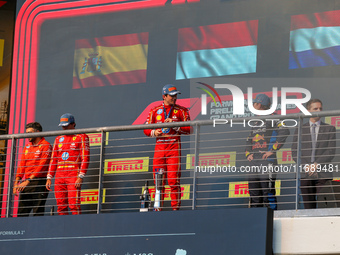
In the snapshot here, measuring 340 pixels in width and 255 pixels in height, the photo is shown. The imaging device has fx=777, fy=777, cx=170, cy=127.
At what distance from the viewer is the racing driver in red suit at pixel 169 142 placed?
7998 mm

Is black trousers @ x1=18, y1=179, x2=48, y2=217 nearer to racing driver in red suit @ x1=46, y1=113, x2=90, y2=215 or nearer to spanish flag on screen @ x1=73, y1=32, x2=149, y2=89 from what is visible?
racing driver in red suit @ x1=46, y1=113, x2=90, y2=215

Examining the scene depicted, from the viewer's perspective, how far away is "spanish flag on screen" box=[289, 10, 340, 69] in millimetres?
8727

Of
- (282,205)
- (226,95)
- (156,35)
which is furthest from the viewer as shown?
(156,35)

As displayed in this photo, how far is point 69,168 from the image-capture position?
882 cm

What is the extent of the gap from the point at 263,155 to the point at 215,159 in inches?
60.2

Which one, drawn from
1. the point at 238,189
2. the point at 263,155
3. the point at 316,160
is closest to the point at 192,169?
the point at 238,189

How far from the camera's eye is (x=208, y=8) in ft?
31.6

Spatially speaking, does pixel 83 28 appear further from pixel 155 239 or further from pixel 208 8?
pixel 155 239

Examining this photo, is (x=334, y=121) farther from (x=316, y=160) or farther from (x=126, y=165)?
(x=126, y=165)

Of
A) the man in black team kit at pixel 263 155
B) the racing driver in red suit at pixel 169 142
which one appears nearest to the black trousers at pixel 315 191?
the man in black team kit at pixel 263 155

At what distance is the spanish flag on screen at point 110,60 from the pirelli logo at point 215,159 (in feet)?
4.44

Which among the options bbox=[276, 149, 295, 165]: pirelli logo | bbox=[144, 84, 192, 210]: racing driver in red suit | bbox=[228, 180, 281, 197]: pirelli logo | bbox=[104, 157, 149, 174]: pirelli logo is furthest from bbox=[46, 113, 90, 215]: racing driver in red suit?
bbox=[276, 149, 295, 165]: pirelli logo

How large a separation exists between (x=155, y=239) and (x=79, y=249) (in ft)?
2.71

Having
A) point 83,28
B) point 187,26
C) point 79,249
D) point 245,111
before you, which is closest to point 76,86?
point 83,28
